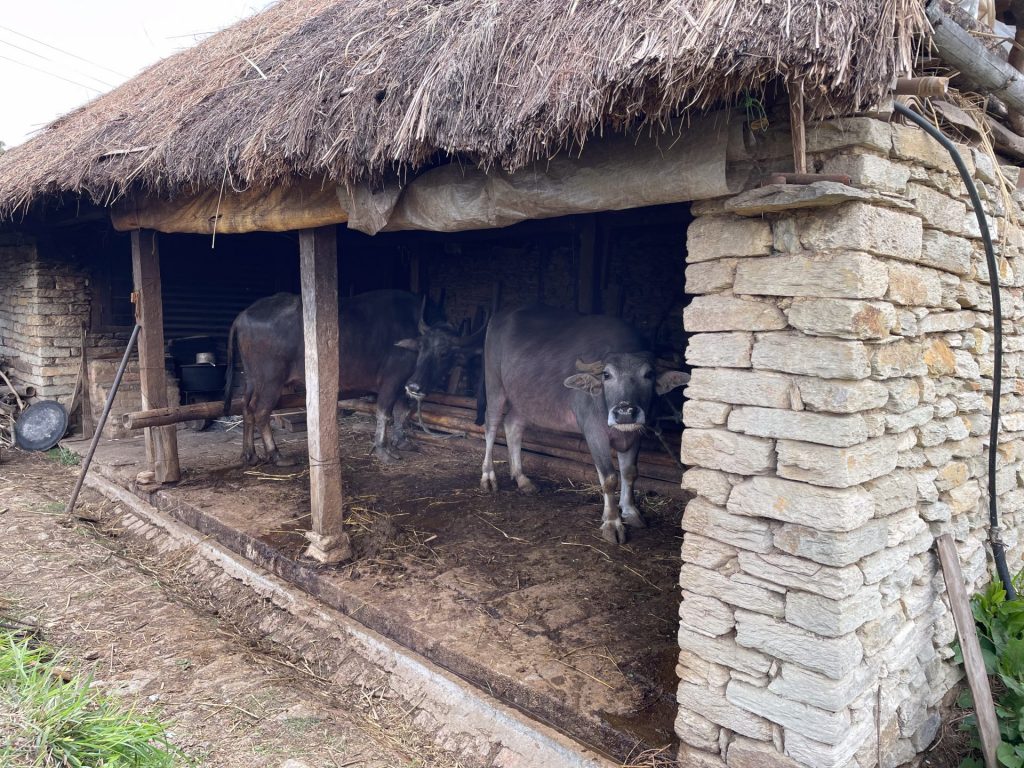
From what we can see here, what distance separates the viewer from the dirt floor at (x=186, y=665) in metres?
3.16

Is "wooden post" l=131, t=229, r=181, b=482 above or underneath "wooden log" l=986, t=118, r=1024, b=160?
underneath

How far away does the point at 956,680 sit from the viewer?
3131 mm

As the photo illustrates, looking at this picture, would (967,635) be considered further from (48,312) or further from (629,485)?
(48,312)

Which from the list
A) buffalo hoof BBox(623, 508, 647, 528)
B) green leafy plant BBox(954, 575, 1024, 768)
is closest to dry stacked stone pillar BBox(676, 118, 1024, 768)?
green leafy plant BBox(954, 575, 1024, 768)

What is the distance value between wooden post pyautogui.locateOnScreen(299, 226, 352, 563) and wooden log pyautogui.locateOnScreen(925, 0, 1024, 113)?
10.6 ft

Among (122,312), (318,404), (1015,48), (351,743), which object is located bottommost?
(351,743)

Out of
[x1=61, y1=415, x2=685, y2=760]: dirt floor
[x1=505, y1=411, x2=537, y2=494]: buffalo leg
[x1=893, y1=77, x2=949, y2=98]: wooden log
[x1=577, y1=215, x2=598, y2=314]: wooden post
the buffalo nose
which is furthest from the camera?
[x1=577, y1=215, x2=598, y2=314]: wooden post

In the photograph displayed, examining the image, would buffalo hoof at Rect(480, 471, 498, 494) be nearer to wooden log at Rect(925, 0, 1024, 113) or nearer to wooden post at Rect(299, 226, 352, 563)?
wooden post at Rect(299, 226, 352, 563)

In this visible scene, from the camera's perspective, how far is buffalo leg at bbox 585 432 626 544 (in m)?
4.68

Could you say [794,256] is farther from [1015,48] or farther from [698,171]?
[1015,48]

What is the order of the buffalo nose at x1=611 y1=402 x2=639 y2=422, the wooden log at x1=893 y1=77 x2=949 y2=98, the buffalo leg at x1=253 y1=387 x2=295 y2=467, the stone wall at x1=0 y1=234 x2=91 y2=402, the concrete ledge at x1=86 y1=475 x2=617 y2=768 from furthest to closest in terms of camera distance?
the stone wall at x1=0 y1=234 x2=91 y2=402, the buffalo leg at x1=253 y1=387 x2=295 y2=467, the buffalo nose at x1=611 y1=402 x2=639 y2=422, the concrete ledge at x1=86 y1=475 x2=617 y2=768, the wooden log at x1=893 y1=77 x2=949 y2=98

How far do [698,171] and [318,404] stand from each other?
295 cm

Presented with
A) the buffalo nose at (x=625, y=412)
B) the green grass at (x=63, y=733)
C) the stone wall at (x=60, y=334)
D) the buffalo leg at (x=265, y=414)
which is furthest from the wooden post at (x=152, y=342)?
the buffalo nose at (x=625, y=412)

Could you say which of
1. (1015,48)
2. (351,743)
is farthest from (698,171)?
(351,743)
